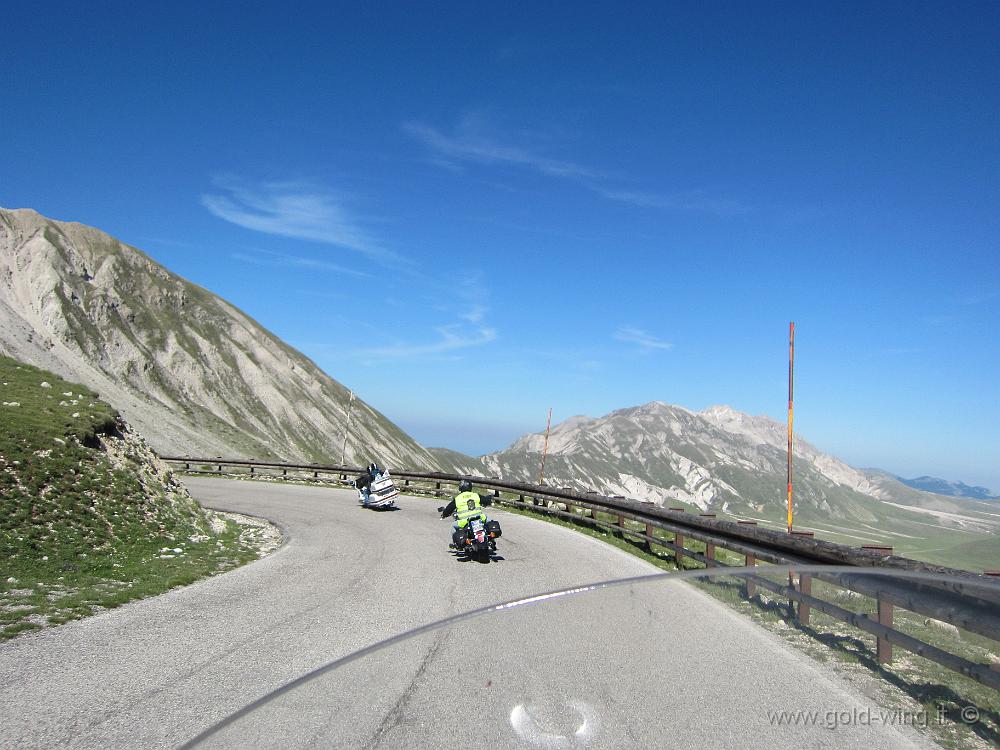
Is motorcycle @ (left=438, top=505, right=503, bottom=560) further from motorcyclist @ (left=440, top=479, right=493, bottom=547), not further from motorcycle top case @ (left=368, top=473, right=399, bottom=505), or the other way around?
motorcycle top case @ (left=368, top=473, right=399, bottom=505)

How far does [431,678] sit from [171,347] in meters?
127

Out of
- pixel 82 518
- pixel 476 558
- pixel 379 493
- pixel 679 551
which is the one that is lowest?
pixel 476 558

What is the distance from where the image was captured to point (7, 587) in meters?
8.63

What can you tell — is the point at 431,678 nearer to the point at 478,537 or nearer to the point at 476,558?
the point at 478,537

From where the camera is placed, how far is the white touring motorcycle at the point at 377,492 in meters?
22.8

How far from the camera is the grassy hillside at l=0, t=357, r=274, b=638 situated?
29.2ft

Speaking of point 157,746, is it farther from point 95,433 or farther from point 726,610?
point 95,433

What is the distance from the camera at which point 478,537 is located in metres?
12.3

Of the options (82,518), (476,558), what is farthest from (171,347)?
(476,558)

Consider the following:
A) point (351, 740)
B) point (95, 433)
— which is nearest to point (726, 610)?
point (351, 740)

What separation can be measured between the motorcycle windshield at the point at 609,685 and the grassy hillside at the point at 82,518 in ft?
19.2

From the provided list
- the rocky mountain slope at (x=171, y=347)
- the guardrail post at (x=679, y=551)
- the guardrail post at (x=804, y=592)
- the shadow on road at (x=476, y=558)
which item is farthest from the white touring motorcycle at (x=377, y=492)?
the rocky mountain slope at (x=171, y=347)

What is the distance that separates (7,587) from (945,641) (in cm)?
1017

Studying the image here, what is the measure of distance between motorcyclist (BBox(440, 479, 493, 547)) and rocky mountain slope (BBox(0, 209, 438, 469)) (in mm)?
54300
